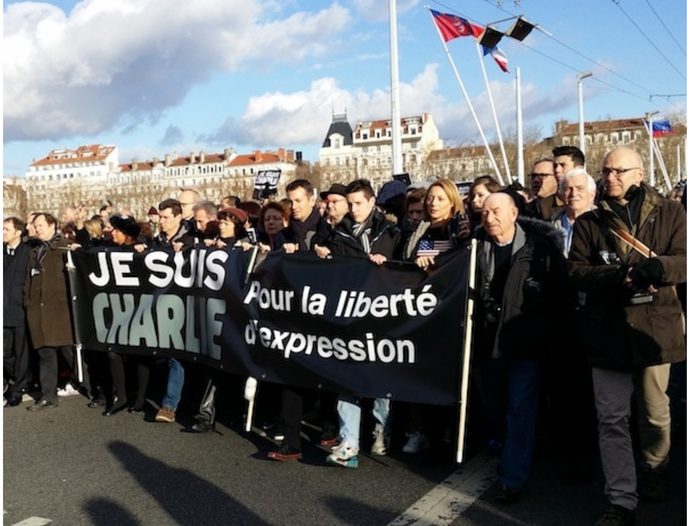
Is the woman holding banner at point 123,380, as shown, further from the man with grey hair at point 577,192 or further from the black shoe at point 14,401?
the man with grey hair at point 577,192

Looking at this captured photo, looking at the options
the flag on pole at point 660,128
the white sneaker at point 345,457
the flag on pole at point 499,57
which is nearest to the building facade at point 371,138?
the flag on pole at point 660,128

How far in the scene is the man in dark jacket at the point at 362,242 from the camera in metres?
5.31

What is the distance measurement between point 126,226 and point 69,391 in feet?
6.00

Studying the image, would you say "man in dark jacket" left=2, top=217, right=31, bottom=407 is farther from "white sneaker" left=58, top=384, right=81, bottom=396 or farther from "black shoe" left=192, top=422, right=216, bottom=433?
"black shoe" left=192, top=422, right=216, bottom=433

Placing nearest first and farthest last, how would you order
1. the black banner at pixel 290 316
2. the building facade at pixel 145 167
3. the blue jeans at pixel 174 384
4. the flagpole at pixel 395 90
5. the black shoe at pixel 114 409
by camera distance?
1. the black banner at pixel 290 316
2. the blue jeans at pixel 174 384
3. the black shoe at pixel 114 409
4. the flagpole at pixel 395 90
5. the building facade at pixel 145 167

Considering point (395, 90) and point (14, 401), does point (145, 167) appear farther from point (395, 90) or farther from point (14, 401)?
point (14, 401)

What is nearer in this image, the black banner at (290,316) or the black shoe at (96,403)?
the black banner at (290,316)

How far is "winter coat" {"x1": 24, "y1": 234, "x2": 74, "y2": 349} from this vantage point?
7.32 m

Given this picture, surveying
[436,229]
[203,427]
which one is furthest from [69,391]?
[436,229]

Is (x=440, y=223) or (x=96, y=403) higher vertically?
(x=440, y=223)

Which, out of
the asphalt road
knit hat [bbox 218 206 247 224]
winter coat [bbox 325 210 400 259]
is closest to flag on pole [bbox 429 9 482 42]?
knit hat [bbox 218 206 247 224]

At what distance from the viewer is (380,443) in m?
5.45

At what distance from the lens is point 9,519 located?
4543 millimetres

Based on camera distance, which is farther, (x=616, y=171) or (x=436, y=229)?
(x=436, y=229)
